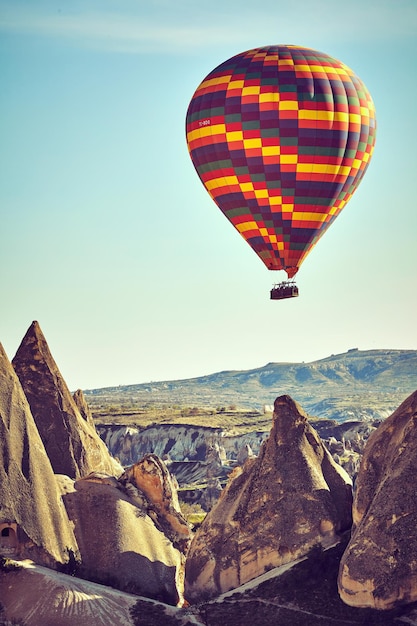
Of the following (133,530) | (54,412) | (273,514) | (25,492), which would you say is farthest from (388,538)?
(54,412)

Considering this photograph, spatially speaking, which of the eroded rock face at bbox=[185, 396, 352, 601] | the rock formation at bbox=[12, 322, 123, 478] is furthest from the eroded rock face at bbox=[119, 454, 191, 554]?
the rock formation at bbox=[12, 322, 123, 478]

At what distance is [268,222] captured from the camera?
48875 millimetres

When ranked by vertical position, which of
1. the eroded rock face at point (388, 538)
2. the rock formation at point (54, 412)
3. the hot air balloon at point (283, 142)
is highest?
the hot air balloon at point (283, 142)

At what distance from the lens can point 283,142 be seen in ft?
156

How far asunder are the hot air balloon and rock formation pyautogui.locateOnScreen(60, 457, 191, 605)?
10035 mm

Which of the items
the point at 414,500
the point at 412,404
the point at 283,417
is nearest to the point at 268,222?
the point at 283,417

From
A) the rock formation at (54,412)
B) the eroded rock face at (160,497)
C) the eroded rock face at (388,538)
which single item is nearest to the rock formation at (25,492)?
the eroded rock face at (160,497)

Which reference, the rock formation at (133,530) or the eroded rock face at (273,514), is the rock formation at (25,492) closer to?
the rock formation at (133,530)

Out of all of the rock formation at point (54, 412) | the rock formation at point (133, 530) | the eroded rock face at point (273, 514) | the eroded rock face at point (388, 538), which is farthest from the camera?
the rock formation at point (54, 412)

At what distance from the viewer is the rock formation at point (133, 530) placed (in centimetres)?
3925

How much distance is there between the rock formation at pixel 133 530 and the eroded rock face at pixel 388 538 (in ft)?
22.8

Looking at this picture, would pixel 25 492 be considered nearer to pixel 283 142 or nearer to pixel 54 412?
pixel 54 412

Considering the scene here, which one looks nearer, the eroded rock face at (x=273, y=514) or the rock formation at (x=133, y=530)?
the eroded rock face at (x=273, y=514)

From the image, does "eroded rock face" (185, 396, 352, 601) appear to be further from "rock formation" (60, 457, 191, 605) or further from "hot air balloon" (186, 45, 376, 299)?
"hot air balloon" (186, 45, 376, 299)
